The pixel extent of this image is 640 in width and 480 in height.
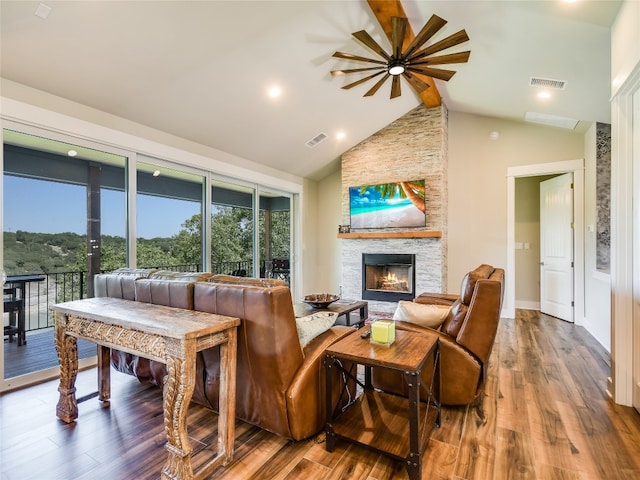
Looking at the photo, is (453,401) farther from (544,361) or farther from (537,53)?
(537,53)

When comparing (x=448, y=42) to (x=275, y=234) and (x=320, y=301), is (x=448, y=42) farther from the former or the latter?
(x=275, y=234)

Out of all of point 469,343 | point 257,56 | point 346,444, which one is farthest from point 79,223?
point 469,343

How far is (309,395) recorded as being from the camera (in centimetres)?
185

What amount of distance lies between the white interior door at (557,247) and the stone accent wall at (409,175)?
1634 mm

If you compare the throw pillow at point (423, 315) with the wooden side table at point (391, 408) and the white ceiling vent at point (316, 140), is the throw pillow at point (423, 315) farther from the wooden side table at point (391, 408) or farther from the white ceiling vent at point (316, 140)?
the white ceiling vent at point (316, 140)

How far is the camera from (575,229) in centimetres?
467

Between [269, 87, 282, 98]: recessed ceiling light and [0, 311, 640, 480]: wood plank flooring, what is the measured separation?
11.2 ft

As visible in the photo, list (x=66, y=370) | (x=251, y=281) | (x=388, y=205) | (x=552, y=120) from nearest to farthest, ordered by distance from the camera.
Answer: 1. (x=251, y=281)
2. (x=66, y=370)
3. (x=552, y=120)
4. (x=388, y=205)

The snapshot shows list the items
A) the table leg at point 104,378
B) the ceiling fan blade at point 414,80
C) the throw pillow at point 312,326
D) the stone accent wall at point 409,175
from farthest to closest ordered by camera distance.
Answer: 1. the stone accent wall at point 409,175
2. the ceiling fan blade at point 414,80
3. the table leg at point 104,378
4. the throw pillow at point 312,326

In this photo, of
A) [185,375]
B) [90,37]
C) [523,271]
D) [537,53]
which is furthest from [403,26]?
[523,271]

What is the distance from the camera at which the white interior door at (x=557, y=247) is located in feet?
15.6

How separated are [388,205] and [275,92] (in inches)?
109

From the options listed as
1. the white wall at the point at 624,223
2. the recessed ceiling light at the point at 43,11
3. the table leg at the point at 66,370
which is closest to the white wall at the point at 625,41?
the white wall at the point at 624,223

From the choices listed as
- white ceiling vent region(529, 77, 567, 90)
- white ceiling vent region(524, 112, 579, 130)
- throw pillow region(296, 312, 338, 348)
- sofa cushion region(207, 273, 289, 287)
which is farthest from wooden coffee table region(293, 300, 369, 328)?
white ceiling vent region(524, 112, 579, 130)
